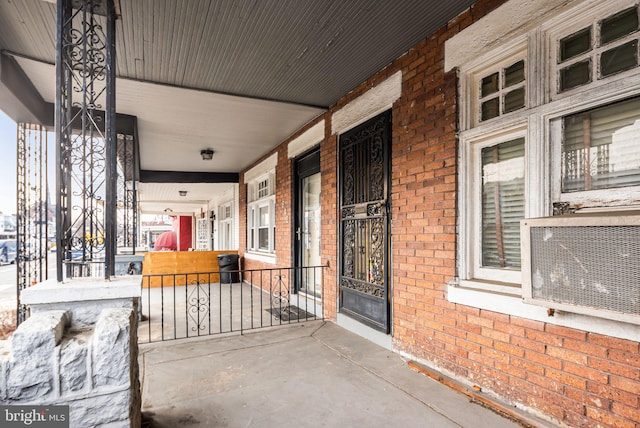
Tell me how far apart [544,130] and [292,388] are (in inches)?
99.2

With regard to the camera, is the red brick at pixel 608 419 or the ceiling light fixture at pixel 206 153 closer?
the red brick at pixel 608 419

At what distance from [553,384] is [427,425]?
791mm

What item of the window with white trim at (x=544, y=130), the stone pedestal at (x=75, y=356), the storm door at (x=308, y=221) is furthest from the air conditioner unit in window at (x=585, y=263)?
the storm door at (x=308, y=221)

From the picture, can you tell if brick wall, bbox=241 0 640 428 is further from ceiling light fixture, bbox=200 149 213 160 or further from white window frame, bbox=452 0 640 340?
ceiling light fixture, bbox=200 149 213 160

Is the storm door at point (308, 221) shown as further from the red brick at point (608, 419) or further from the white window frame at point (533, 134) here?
the red brick at point (608, 419)

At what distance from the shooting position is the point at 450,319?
2.73 meters

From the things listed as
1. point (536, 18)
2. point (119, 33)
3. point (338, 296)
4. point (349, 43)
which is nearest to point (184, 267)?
point (338, 296)

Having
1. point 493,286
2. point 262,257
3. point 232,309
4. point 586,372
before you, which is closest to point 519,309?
point 493,286

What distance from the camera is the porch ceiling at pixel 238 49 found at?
254 centimetres

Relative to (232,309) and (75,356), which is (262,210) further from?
(75,356)

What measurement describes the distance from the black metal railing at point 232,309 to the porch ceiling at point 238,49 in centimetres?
208

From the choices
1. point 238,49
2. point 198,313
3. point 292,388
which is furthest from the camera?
point 198,313

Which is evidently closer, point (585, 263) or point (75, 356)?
point (75, 356)

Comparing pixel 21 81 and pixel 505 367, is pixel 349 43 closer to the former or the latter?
pixel 505 367
